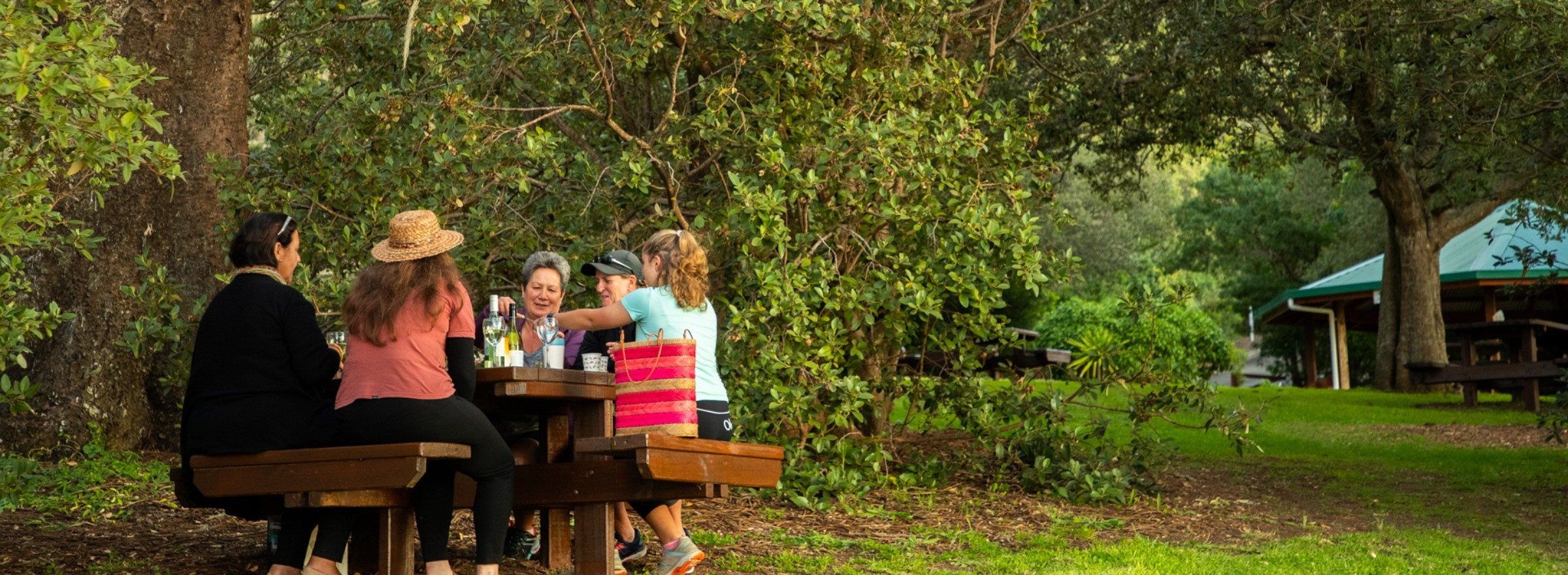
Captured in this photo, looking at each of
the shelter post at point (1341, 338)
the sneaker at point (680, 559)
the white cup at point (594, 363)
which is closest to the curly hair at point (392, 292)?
the white cup at point (594, 363)

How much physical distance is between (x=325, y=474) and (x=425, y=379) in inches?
16.9

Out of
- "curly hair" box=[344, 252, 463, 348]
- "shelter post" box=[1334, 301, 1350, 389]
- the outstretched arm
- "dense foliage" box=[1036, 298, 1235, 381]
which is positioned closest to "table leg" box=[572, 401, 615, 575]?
the outstretched arm

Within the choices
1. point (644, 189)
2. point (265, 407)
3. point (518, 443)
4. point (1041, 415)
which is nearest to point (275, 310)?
point (265, 407)

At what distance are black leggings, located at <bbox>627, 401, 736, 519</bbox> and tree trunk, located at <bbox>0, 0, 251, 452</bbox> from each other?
3.58 metres

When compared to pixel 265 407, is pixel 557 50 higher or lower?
higher

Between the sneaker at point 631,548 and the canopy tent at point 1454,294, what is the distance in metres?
17.9

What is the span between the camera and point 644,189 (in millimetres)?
6969

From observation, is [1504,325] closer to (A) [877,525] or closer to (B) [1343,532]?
(B) [1343,532]

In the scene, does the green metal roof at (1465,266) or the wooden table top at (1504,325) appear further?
the green metal roof at (1465,266)

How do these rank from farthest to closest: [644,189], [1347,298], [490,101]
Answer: [1347,298] → [490,101] → [644,189]

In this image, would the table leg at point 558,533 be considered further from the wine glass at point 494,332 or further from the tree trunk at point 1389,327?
the tree trunk at point 1389,327

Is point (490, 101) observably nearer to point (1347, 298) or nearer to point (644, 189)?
point (644, 189)

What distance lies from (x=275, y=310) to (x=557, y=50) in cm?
339

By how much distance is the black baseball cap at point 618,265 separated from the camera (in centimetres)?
572
